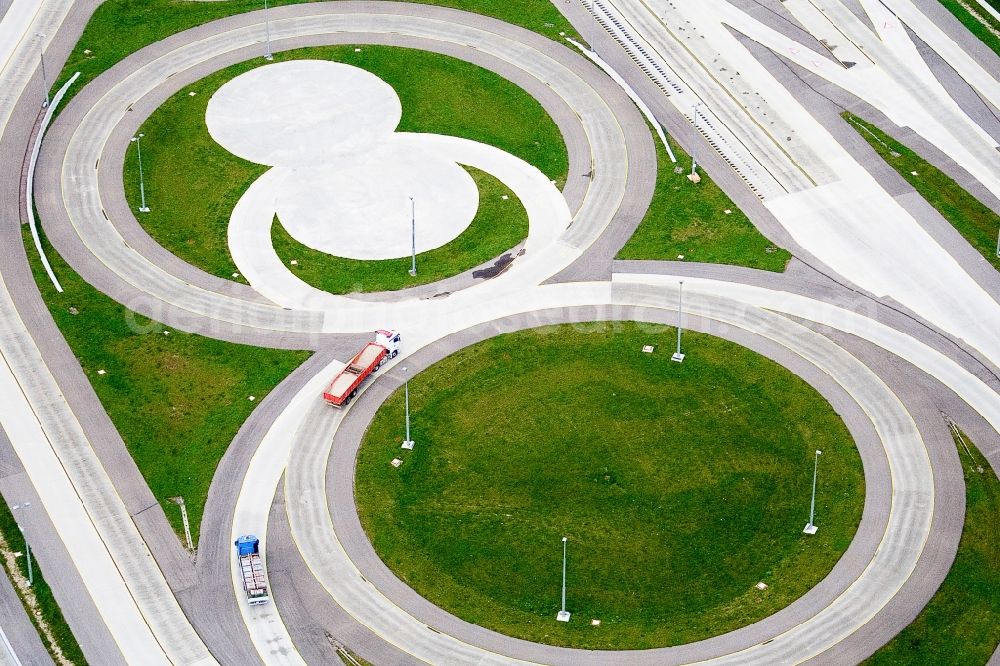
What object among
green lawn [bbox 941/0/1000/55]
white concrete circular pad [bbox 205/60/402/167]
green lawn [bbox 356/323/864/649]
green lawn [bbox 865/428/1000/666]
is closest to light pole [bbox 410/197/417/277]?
green lawn [bbox 356/323/864/649]

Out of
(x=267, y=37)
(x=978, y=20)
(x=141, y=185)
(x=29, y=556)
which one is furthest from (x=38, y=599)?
(x=978, y=20)

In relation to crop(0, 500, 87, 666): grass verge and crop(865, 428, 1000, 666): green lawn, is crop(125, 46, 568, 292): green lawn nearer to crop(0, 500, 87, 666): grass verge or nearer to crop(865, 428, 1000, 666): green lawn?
crop(0, 500, 87, 666): grass verge

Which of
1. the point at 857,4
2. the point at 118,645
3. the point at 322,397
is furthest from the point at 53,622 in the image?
the point at 857,4

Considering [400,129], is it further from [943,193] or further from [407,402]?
[943,193]

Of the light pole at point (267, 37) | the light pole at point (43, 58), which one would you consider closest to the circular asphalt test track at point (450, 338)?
the light pole at point (267, 37)

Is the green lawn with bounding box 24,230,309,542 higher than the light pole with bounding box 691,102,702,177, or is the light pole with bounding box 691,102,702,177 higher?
the light pole with bounding box 691,102,702,177

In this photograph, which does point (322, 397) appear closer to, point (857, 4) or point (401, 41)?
point (401, 41)
